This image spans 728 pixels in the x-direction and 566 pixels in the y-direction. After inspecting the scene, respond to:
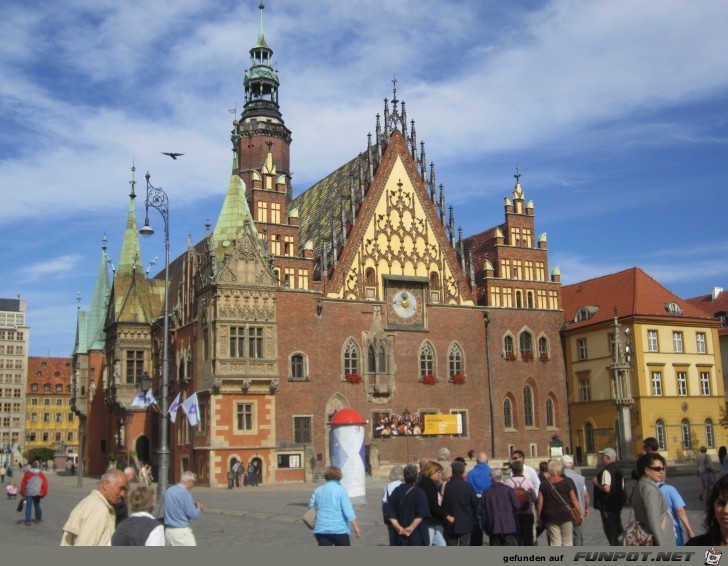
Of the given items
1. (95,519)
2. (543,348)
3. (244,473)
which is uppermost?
(543,348)

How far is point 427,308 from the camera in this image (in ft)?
173

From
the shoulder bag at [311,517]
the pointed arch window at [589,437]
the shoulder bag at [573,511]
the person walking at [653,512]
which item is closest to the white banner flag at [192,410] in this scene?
the shoulder bag at [311,517]

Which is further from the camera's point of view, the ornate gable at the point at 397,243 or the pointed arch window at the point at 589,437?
the pointed arch window at the point at 589,437

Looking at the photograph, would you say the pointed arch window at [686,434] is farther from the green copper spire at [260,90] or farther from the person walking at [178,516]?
the person walking at [178,516]

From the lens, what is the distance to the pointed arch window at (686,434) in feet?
173

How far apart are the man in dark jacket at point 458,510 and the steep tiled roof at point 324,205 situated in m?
39.2

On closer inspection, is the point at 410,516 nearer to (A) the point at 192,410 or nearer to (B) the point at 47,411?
(A) the point at 192,410

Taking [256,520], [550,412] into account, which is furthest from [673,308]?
[256,520]

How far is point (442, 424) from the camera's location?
5134 cm

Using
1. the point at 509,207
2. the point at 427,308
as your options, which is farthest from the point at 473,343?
the point at 509,207

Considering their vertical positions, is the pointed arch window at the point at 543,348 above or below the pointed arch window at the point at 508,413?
above

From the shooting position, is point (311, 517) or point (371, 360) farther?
point (371, 360)

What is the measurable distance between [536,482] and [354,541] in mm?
5517

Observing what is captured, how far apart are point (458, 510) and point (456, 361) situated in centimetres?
3977
